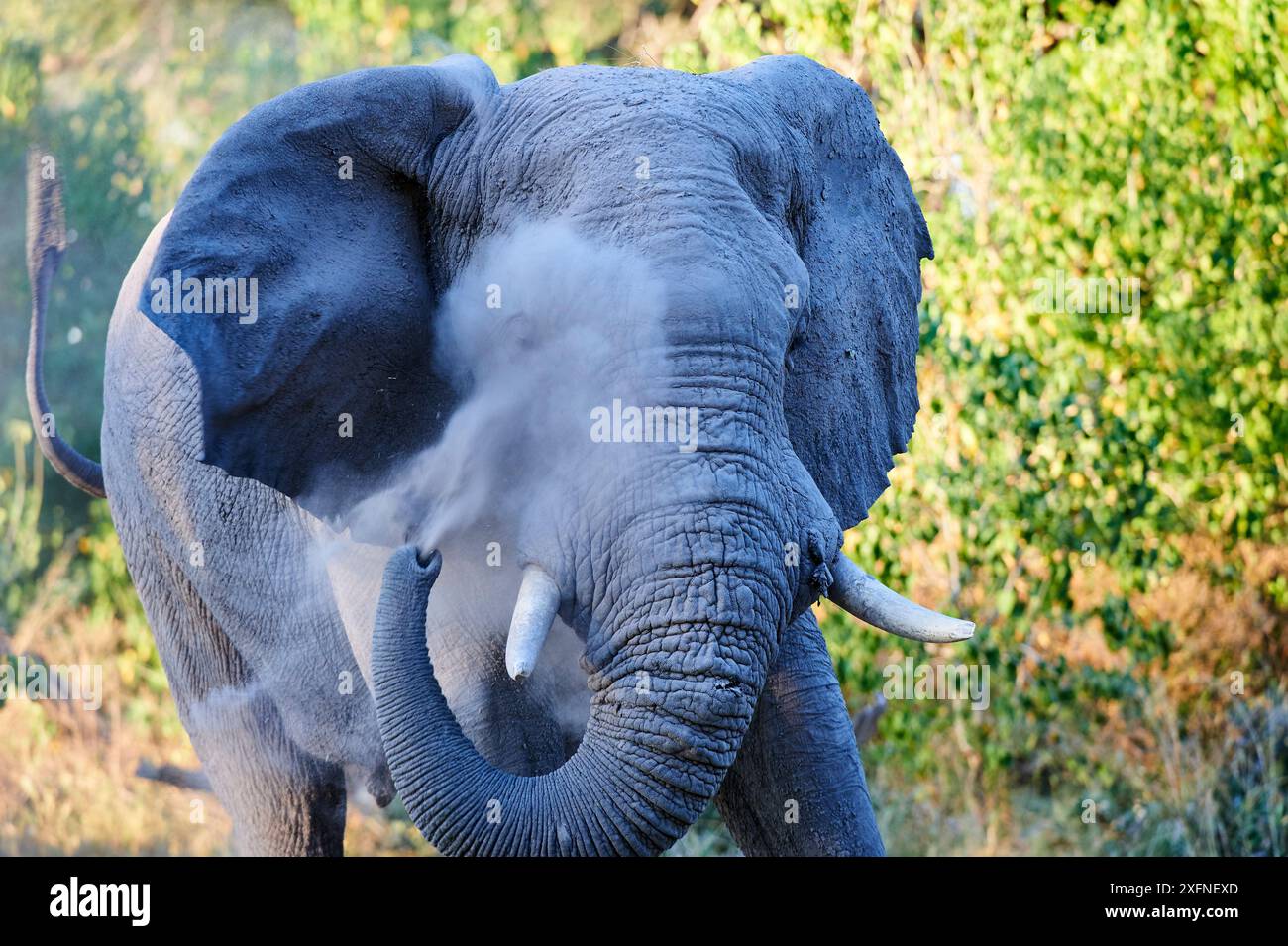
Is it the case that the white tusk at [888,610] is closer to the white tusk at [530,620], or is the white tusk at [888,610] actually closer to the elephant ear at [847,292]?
the elephant ear at [847,292]

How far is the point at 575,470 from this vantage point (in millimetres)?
3039

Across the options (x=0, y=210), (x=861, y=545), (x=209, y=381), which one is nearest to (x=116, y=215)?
(x=0, y=210)

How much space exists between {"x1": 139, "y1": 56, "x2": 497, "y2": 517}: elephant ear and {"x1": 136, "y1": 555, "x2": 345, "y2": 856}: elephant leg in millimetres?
1257

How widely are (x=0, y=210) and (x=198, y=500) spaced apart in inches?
243

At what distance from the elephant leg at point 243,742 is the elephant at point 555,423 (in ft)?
1.60

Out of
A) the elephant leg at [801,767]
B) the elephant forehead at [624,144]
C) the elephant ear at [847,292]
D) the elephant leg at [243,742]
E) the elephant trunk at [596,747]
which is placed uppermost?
the elephant forehead at [624,144]

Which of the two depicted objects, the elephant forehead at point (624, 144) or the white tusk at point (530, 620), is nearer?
the white tusk at point (530, 620)

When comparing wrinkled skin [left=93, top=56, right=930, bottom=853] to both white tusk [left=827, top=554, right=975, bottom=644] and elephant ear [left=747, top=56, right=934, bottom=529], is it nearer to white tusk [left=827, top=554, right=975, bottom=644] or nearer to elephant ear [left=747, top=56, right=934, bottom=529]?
elephant ear [left=747, top=56, right=934, bottom=529]

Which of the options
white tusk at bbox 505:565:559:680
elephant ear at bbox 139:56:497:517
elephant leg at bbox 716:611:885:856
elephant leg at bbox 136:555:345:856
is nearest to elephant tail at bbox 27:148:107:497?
elephant leg at bbox 136:555:345:856

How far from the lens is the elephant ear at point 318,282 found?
124 inches

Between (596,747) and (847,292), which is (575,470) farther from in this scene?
(847,292)

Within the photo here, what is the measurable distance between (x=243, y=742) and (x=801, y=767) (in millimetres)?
1677

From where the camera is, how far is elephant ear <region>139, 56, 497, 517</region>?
10.3 feet

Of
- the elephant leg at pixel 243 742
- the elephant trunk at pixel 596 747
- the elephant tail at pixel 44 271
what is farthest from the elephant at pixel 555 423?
the elephant tail at pixel 44 271
